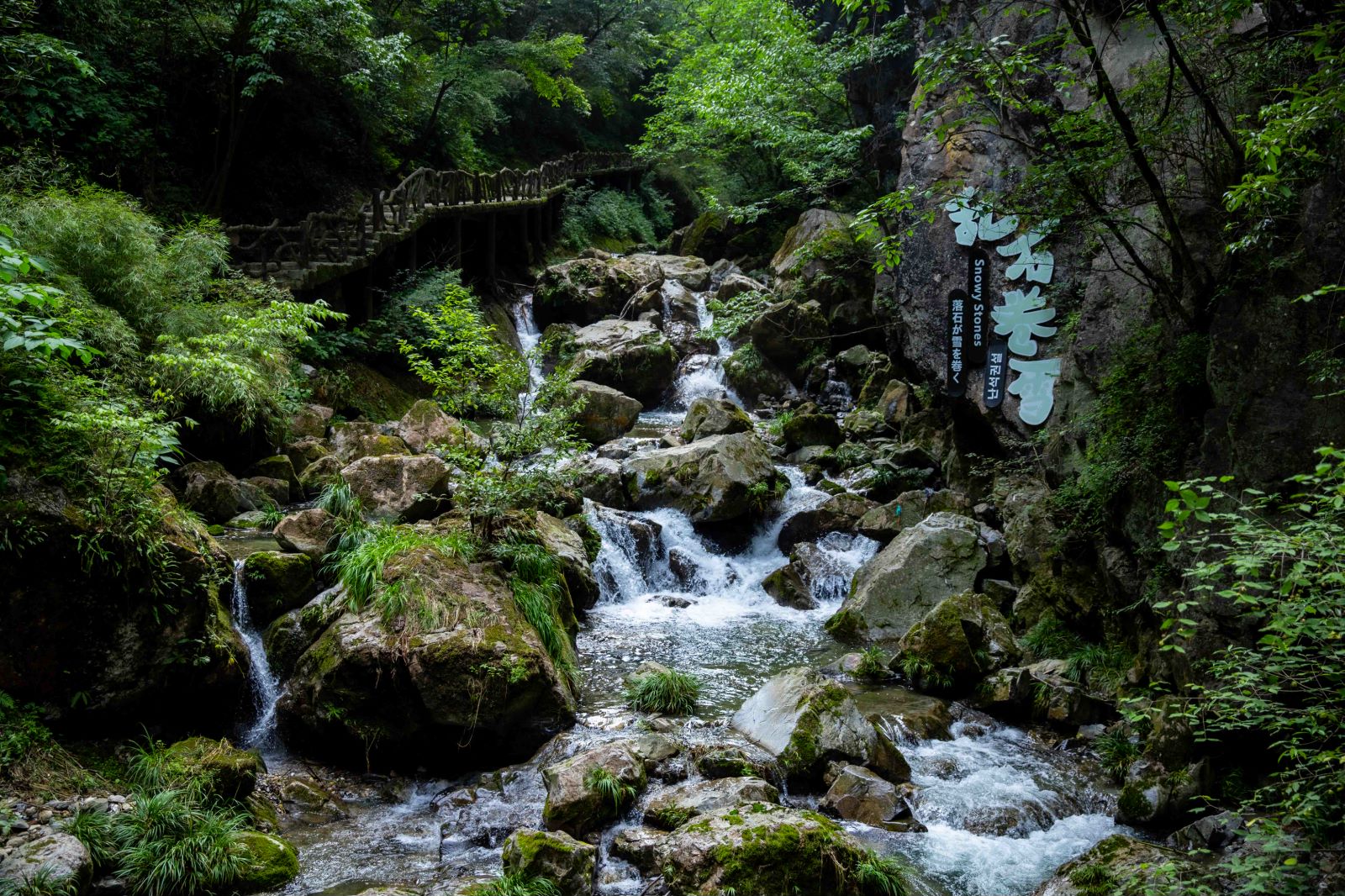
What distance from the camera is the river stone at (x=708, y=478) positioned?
38.1 feet

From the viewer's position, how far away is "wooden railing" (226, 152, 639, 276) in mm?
12805

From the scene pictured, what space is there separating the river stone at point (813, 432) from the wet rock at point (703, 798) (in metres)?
9.11

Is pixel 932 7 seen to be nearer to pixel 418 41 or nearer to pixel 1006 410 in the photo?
pixel 1006 410

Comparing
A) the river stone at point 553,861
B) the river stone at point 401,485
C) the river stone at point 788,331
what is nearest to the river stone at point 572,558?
the river stone at point 401,485

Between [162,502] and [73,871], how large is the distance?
2.83 metres

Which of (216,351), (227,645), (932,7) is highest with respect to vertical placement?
(932,7)

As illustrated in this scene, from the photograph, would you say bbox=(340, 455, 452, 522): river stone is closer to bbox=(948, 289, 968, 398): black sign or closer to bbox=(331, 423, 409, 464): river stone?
bbox=(331, 423, 409, 464): river stone

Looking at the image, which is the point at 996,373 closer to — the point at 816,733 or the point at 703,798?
the point at 816,733

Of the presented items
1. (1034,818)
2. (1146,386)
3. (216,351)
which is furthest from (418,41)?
(1034,818)

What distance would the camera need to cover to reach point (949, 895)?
16.1 feet

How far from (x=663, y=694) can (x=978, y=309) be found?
23.0ft

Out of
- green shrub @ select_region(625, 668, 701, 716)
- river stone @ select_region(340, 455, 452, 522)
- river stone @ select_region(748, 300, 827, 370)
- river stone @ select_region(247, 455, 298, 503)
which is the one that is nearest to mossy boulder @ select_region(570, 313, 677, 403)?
river stone @ select_region(748, 300, 827, 370)

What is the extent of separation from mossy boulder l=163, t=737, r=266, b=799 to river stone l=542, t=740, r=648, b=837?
2.01 metres

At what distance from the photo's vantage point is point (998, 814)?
572cm
